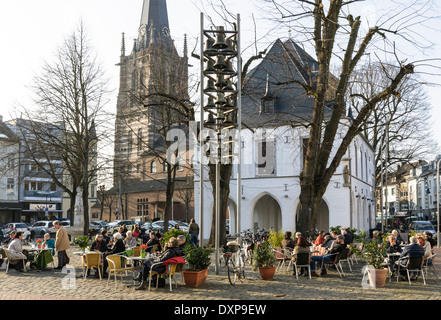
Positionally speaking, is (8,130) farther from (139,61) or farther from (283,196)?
(283,196)

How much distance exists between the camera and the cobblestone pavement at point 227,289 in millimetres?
10367

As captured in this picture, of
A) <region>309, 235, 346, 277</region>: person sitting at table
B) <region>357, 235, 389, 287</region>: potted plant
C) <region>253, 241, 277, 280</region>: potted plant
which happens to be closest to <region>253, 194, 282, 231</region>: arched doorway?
<region>309, 235, 346, 277</region>: person sitting at table

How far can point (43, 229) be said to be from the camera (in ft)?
141

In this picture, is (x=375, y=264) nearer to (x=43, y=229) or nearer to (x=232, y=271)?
(x=232, y=271)

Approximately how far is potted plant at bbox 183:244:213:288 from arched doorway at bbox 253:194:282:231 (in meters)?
28.3

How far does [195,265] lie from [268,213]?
97.2 feet

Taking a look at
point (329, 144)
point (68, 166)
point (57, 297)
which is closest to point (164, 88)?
point (68, 166)

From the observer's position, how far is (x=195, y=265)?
459 inches

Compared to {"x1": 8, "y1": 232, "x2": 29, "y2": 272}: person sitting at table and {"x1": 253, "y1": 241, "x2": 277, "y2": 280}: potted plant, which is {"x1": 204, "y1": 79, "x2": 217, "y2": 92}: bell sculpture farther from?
{"x1": 8, "y1": 232, "x2": 29, "y2": 272}: person sitting at table

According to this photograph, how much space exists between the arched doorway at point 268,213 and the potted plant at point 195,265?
28.3 m

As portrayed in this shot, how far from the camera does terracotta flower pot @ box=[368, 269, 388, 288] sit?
11.6 meters

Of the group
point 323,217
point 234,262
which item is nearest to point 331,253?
point 234,262

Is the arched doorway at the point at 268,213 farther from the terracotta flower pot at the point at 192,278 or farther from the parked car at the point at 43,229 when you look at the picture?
the terracotta flower pot at the point at 192,278

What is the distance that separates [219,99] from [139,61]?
55.6 m
